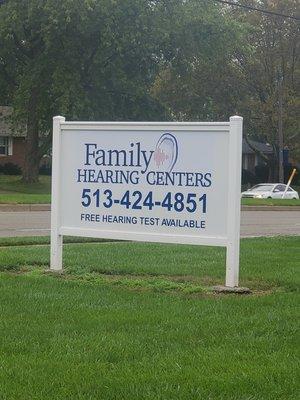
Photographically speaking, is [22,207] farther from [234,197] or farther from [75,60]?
[234,197]

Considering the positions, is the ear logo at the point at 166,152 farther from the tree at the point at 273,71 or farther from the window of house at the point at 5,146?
the window of house at the point at 5,146

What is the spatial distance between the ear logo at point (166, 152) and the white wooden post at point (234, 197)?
29.3 inches

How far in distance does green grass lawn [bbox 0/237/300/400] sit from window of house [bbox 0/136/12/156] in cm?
4647

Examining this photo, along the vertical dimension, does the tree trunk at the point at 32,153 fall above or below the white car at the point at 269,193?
above

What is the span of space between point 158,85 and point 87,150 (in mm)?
42999

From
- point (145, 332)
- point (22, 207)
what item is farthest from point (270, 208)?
point (145, 332)

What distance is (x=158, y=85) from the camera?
5234cm

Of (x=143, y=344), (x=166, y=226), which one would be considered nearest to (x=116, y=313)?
(x=143, y=344)

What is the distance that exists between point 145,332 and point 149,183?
3.30m

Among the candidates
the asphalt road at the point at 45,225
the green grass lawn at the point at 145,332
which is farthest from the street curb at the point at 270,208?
the green grass lawn at the point at 145,332

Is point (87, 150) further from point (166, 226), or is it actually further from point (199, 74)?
point (199, 74)

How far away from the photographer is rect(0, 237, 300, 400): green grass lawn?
16.4ft

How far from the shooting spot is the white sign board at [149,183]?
356 inches

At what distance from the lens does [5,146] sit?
5666 centimetres
